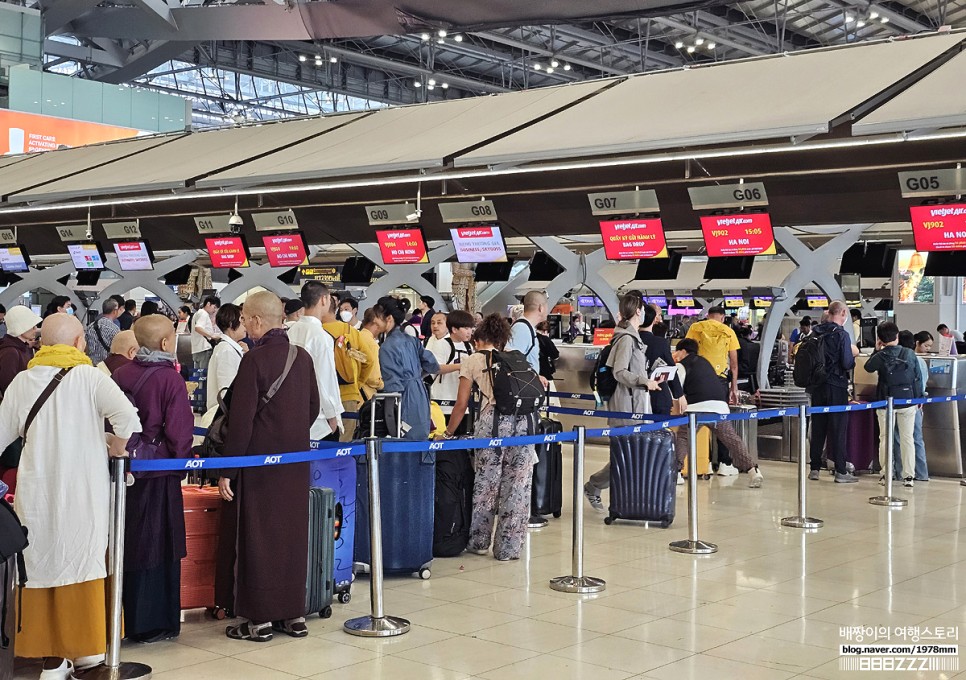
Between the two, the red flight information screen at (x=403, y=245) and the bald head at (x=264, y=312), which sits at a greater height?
the red flight information screen at (x=403, y=245)

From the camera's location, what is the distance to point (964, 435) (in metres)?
11.7

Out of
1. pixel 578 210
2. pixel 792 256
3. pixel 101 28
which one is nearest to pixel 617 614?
pixel 578 210

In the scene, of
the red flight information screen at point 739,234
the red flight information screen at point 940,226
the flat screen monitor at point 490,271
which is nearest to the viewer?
the red flight information screen at point 940,226

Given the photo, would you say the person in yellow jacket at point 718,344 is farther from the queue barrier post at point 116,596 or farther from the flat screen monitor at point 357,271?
the flat screen monitor at point 357,271

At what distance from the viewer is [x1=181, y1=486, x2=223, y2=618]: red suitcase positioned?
5812 mm

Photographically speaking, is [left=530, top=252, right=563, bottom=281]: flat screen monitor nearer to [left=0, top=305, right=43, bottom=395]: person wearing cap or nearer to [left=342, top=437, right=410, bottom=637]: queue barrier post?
Result: [left=0, top=305, right=43, bottom=395]: person wearing cap

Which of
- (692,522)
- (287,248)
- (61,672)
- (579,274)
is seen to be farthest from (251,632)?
(579,274)

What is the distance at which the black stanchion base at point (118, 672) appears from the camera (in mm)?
4754

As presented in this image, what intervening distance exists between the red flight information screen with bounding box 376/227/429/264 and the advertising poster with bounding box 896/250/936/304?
7124mm

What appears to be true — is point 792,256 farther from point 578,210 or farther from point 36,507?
point 36,507

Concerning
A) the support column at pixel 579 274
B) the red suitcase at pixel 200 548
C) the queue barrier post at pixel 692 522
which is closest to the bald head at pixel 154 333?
the red suitcase at pixel 200 548

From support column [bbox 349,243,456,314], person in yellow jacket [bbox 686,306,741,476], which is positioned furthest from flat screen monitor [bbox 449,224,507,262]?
support column [bbox 349,243,456,314]

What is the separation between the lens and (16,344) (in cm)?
746

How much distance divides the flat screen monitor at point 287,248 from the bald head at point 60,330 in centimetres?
774
